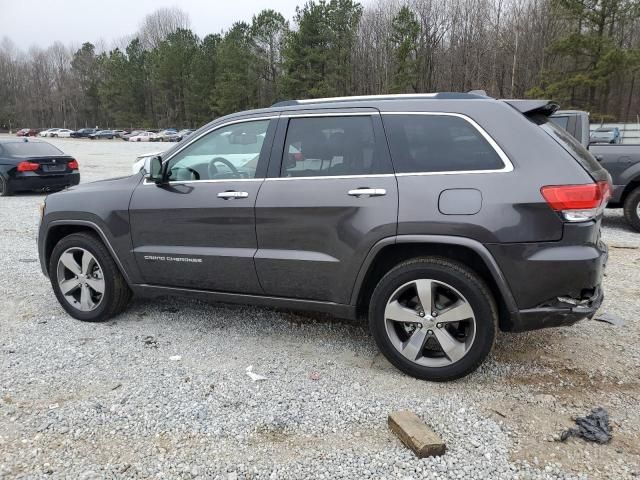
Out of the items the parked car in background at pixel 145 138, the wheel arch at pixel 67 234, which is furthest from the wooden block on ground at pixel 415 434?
the parked car in background at pixel 145 138

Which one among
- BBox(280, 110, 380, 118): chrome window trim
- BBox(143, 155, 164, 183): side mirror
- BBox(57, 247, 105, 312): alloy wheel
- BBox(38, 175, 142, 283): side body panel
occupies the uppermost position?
BBox(280, 110, 380, 118): chrome window trim

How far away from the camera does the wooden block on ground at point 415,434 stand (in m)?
2.62

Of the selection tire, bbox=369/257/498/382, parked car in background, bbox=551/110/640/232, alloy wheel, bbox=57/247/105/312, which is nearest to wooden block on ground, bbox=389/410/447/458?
tire, bbox=369/257/498/382

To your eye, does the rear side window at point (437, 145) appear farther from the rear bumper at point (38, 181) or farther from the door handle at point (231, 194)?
the rear bumper at point (38, 181)

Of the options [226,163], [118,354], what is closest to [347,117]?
[226,163]

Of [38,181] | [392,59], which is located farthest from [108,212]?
[392,59]

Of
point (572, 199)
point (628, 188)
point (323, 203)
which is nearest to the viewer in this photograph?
point (572, 199)

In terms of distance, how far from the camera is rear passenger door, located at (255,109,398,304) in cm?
337

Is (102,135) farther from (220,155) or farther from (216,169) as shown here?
(216,169)

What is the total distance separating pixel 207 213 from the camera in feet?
12.7

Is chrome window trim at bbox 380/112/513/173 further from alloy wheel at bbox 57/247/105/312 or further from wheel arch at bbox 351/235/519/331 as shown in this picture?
→ alloy wheel at bbox 57/247/105/312

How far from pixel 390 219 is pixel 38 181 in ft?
40.6

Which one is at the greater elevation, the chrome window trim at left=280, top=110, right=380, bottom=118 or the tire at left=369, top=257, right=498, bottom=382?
the chrome window trim at left=280, top=110, right=380, bottom=118

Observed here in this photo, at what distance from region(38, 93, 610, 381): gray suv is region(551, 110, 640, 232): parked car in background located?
5.19 m
